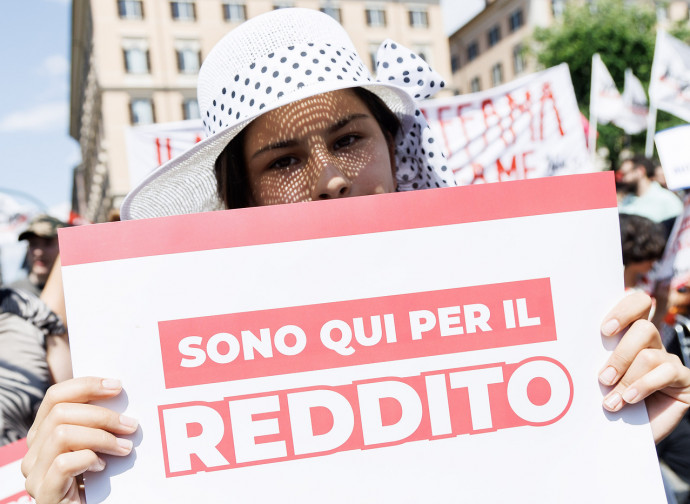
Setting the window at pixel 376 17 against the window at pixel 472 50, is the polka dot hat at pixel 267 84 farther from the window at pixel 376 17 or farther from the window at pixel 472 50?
the window at pixel 472 50

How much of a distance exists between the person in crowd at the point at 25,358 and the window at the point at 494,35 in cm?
3948

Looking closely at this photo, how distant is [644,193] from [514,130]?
4.50ft

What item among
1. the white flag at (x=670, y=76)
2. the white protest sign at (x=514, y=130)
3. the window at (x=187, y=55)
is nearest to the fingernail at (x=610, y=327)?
the white protest sign at (x=514, y=130)

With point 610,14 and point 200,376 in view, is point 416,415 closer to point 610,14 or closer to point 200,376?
point 200,376

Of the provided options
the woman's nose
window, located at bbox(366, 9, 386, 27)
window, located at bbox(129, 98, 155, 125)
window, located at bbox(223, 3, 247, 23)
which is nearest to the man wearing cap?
the woman's nose

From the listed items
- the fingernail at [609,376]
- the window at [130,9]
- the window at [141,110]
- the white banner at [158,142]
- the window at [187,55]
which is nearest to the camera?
the fingernail at [609,376]

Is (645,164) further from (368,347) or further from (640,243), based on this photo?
(368,347)

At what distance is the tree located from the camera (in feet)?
77.2

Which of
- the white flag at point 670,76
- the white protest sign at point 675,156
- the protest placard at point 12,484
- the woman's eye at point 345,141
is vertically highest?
the white flag at point 670,76

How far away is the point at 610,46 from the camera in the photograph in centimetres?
2362

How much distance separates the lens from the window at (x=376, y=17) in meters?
33.5

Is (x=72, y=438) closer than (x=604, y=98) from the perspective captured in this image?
Yes

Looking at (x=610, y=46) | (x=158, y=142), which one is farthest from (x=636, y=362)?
(x=610, y=46)

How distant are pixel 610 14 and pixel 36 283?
78.2 ft
